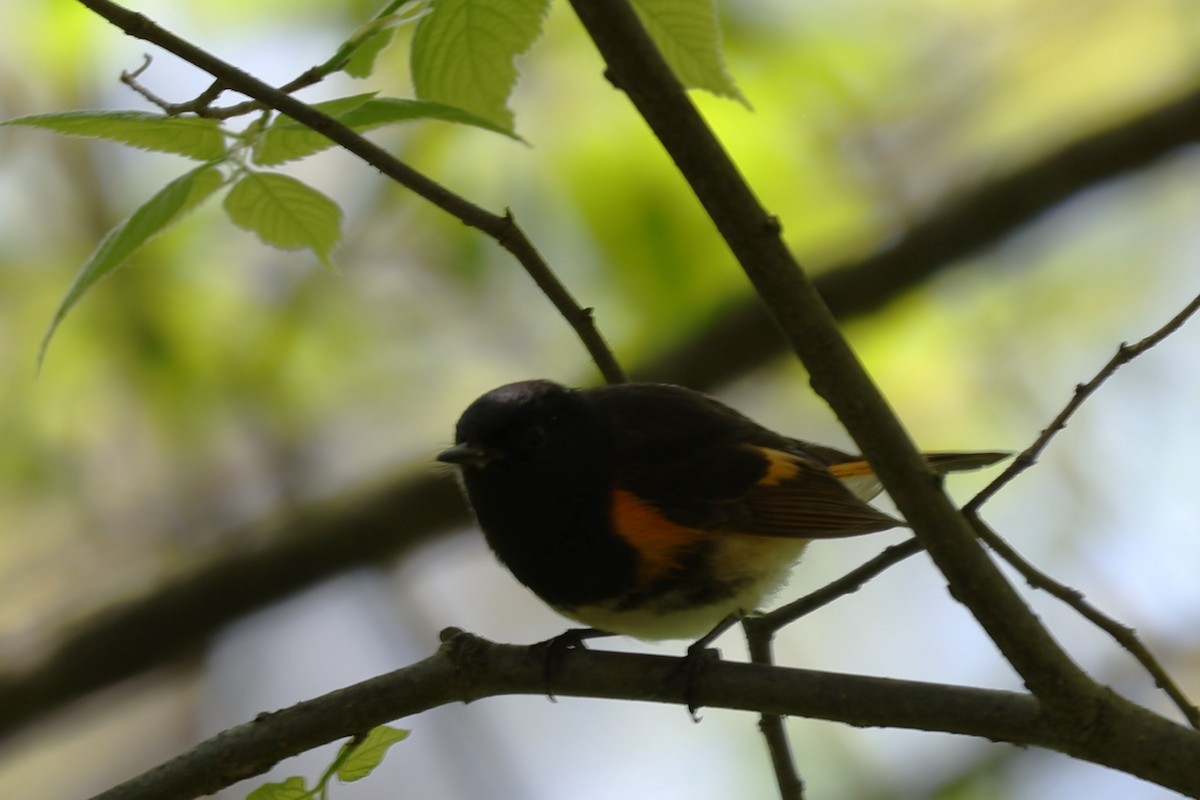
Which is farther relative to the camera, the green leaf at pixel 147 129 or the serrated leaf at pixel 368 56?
the serrated leaf at pixel 368 56

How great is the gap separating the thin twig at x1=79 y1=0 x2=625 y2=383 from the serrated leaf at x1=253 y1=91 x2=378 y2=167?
0.05 metres

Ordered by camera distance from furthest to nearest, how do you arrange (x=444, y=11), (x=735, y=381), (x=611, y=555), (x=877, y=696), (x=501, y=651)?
1. (x=735, y=381)
2. (x=611, y=555)
3. (x=501, y=651)
4. (x=877, y=696)
5. (x=444, y=11)

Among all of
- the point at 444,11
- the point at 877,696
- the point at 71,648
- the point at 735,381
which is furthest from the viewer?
the point at 735,381

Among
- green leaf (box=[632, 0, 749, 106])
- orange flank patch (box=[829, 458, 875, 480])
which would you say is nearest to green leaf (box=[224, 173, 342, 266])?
green leaf (box=[632, 0, 749, 106])

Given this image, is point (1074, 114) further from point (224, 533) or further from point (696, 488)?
point (224, 533)

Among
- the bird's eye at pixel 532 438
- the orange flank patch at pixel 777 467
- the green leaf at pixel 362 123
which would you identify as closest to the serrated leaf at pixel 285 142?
the green leaf at pixel 362 123

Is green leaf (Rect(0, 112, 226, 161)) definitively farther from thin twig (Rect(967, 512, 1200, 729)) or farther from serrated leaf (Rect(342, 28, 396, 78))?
thin twig (Rect(967, 512, 1200, 729))

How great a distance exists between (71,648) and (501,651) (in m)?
2.30

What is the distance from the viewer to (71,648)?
375cm

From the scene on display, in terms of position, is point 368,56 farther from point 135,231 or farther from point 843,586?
point 843,586

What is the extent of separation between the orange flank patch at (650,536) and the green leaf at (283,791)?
39.1 inches

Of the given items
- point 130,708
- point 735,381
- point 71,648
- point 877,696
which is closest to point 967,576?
Answer: point 877,696

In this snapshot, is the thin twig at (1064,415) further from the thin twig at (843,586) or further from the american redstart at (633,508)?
the american redstart at (633,508)

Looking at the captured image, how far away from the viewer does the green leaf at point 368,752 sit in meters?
1.68
